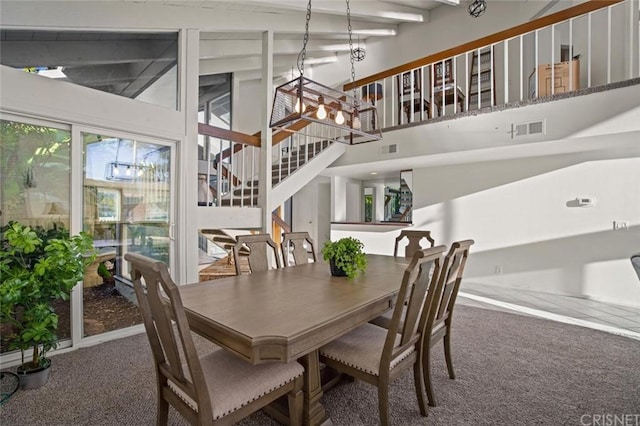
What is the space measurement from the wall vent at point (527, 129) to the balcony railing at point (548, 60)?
0.37m

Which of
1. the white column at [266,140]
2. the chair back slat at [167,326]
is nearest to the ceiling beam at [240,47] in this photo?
the white column at [266,140]

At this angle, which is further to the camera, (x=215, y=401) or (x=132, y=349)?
(x=132, y=349)

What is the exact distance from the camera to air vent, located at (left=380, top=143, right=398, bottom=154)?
15.5ft

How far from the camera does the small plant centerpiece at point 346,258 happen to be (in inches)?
88.6

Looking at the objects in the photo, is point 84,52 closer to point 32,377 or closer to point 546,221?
point 32,377

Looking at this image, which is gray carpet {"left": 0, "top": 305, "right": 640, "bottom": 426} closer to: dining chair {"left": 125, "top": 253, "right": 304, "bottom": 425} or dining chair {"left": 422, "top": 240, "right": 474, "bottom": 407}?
dining chair {"left": 422, "top": 240, "right": 474, "bottom": 407}

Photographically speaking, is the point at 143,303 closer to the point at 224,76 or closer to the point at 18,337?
the point at 18,337

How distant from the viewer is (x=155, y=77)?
3.29 m

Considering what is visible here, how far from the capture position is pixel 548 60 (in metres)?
4.75

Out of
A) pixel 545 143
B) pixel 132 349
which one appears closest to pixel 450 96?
pixel 545 143

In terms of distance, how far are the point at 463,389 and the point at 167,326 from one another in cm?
195

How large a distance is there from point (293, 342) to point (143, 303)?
73cm

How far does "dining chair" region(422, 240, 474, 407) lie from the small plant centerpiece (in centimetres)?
58

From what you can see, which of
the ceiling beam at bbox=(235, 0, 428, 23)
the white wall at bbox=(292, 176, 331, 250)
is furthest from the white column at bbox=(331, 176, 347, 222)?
the ceiling beam at bbox=(235, 0, 428, 23)
